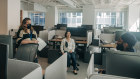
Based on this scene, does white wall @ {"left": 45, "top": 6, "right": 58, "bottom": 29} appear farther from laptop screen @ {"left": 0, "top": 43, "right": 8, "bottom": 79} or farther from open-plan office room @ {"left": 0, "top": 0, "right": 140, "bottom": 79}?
laptop screen @ {"left": 0, "top": 43, "right": 8, "bottom": 79}

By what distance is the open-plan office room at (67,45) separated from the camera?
119cm

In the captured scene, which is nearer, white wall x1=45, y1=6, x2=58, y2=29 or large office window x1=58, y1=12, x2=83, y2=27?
white wall x1=45, y1=6, x2=58, y2=29

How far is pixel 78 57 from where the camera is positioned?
19.7ft

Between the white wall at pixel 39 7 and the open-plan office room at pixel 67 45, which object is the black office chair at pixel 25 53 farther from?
the white wall at pixel 39 7

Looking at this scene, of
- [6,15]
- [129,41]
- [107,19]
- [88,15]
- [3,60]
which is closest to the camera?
[3,60]

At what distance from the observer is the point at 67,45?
14.5 feet

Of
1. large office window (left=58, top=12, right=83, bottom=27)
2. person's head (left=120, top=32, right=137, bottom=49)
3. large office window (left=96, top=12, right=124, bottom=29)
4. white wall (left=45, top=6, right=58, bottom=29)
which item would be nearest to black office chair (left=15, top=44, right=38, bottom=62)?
person's head (left=120, top=32, right=137, bottom=49)

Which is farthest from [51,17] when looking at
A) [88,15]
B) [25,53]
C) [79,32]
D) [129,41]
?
[129,41]

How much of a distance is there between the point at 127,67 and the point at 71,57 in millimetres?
3183

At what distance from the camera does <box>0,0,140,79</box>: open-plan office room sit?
3.91 feet

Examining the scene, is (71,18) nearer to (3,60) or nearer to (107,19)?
(107,19)

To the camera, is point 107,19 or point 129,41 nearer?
point 129,41

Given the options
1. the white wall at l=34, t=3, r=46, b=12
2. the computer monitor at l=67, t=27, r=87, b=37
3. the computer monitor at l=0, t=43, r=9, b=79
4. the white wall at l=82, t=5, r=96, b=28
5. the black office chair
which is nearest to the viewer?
the computer monitor at l=0, t=43, r=9, b=79

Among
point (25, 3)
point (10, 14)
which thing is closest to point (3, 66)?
Answer: point (10, 14)
